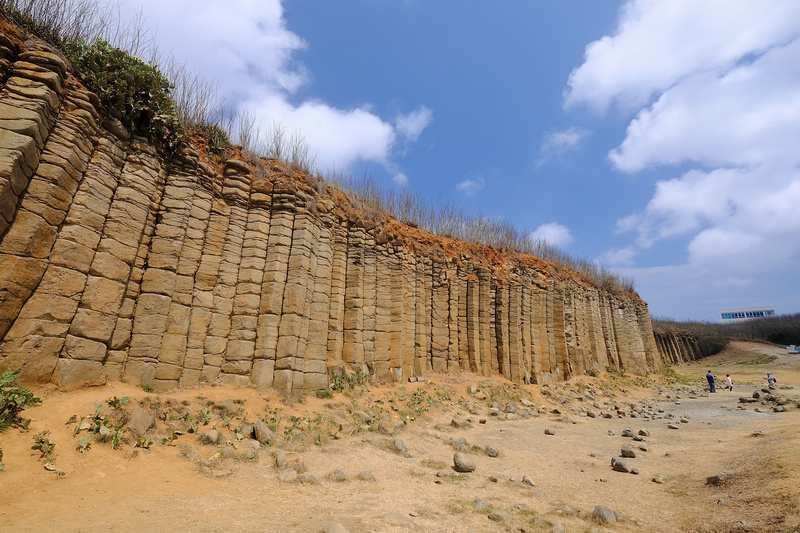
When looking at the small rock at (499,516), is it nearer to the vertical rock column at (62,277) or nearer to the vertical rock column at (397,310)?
the vertical rock column at (62,277)

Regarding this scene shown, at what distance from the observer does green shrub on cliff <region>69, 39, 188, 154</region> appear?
8195 mm

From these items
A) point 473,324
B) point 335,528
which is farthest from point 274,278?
point 473,324

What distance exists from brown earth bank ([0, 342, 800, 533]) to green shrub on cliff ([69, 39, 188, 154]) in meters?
5.94

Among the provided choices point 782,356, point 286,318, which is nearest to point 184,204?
point 286,318

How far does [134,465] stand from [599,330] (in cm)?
2754

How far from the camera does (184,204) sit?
955cm

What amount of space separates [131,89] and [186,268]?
167 inches

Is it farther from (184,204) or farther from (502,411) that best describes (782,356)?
(184,204)

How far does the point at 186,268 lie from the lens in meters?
9.38

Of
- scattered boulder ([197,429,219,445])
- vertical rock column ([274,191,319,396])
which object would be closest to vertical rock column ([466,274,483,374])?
vertical rock column ([274,191,319,396])

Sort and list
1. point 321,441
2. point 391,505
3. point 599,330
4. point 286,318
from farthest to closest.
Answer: point 599,330 < point 286,318 < point 321,441 < point 391,505

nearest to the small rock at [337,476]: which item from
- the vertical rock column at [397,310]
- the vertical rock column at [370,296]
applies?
the vertical rock column at [370,296]

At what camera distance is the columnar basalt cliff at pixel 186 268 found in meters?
6.62

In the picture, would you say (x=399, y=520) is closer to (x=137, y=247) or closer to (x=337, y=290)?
(x=137, y=247)
